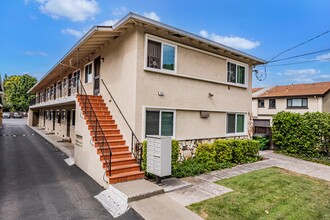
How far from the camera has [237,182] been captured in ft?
23.9

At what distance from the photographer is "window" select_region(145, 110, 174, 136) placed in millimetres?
8391

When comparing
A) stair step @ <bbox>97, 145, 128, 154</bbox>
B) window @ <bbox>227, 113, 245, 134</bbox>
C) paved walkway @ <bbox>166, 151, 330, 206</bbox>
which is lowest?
paved walkway @ <bbox>166, 151, 330, 206</bbox>

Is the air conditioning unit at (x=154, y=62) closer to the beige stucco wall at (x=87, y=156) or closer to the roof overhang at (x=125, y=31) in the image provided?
the roof overhang at (x=125, y=31)

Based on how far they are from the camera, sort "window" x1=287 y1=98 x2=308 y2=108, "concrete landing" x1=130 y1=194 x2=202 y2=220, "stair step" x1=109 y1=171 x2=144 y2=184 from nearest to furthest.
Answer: "concrete landing" x1=130 y1=194 x2=202 y2=220 < "stair step" x1=109 y1=171 x2=144 y2=184 < "window" x1=287 y1=98 x2=308 y2=108

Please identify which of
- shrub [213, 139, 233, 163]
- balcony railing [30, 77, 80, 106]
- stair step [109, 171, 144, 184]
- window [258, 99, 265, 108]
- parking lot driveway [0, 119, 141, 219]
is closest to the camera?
parking lot driveway [0, 119, 141, 219]

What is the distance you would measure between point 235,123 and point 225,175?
15.8 ft

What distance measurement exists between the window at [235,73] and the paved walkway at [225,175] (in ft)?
15.1

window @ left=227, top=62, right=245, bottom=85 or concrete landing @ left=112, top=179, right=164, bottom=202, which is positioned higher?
window @ left=227, top=62, right=245, bottom=85

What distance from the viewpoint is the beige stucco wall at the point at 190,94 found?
8.10 meters

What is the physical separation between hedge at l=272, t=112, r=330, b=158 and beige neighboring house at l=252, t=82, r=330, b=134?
8302 mm

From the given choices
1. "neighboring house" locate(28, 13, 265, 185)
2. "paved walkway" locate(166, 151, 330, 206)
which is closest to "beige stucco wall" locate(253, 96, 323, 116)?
"paved walkway" locate(166, 151, 330, 206)

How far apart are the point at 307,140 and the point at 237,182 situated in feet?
23.7

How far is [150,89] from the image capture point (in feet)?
27.3

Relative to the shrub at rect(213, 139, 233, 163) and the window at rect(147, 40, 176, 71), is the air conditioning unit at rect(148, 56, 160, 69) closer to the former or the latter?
the window at rect(147, 40, 176, 71)
